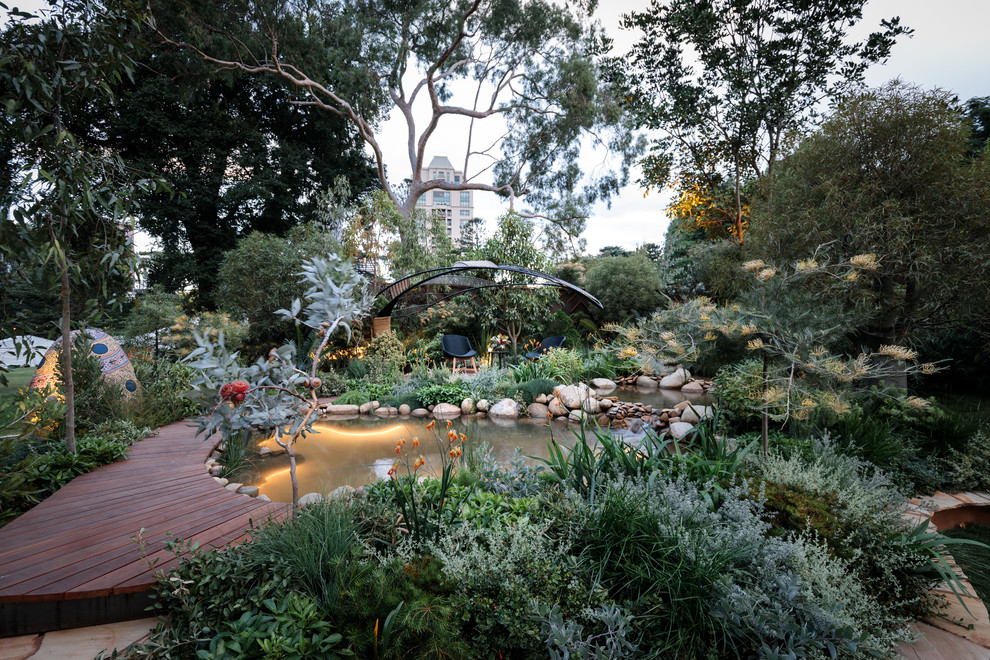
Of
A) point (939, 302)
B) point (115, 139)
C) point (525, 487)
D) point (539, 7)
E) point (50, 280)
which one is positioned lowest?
point (525, 487)

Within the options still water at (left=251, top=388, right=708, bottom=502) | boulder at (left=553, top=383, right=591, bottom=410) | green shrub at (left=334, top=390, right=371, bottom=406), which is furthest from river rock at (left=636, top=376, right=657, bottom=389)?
green shrub at (left=334, top=390, right=371, bottom=406)

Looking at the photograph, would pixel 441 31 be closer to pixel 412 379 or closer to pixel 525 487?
pixel 412 379

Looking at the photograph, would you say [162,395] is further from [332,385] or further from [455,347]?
[455,347]

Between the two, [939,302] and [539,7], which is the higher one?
[539,7]

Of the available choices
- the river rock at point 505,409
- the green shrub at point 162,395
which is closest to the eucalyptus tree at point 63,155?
the green shrub at point 162,395

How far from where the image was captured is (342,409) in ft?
20.9

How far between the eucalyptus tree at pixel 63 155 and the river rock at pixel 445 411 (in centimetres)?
388

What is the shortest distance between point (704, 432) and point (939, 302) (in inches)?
98.8

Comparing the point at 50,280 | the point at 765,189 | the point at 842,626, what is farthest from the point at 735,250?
the point at 50,280

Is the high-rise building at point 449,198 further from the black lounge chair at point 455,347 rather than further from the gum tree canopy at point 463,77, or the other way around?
the black lounge chair at point 455,347

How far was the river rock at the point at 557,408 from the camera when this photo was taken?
6.00 m

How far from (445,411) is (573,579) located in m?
4.72

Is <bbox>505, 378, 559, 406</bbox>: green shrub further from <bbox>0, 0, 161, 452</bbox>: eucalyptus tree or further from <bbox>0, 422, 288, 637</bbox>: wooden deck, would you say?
<bbox>0, 0, 161, 452</bbox>: eucalyptus tree

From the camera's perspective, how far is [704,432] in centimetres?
285
